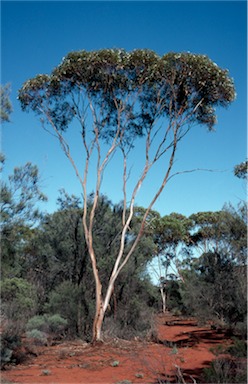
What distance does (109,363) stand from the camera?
32.0ft

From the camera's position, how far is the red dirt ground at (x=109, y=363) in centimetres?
803

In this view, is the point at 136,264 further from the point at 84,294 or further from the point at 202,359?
the point at 202,359

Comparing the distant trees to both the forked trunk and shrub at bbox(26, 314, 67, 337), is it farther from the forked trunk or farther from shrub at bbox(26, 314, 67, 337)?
shrub at bbox(26, 314, 67, 337)

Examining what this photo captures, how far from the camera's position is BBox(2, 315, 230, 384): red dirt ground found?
26.3 feet

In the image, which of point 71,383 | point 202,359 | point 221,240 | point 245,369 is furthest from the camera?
point 221,240

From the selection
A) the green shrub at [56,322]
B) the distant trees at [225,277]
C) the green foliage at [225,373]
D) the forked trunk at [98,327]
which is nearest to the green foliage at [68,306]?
the green shrub at [56,322]

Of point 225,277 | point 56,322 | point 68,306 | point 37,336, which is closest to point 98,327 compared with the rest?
point 56,322

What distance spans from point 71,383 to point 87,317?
583 cm

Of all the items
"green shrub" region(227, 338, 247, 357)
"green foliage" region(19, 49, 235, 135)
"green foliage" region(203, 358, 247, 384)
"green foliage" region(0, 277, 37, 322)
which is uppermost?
"green foliage" region(19, 49, 235, 135)

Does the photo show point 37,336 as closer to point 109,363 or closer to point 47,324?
point 47,324

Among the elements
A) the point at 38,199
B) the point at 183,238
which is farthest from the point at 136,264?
the point at 183,238

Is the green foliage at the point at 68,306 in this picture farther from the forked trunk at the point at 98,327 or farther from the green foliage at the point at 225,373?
the green foliage at the point at 225,373

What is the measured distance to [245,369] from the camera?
6027 millimetres

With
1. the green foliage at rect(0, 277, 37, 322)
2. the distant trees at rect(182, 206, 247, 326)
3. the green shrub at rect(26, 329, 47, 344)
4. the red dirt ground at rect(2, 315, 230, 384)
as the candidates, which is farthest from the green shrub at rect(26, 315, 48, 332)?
the distant trees at rect(182, 206, 247, 326)
